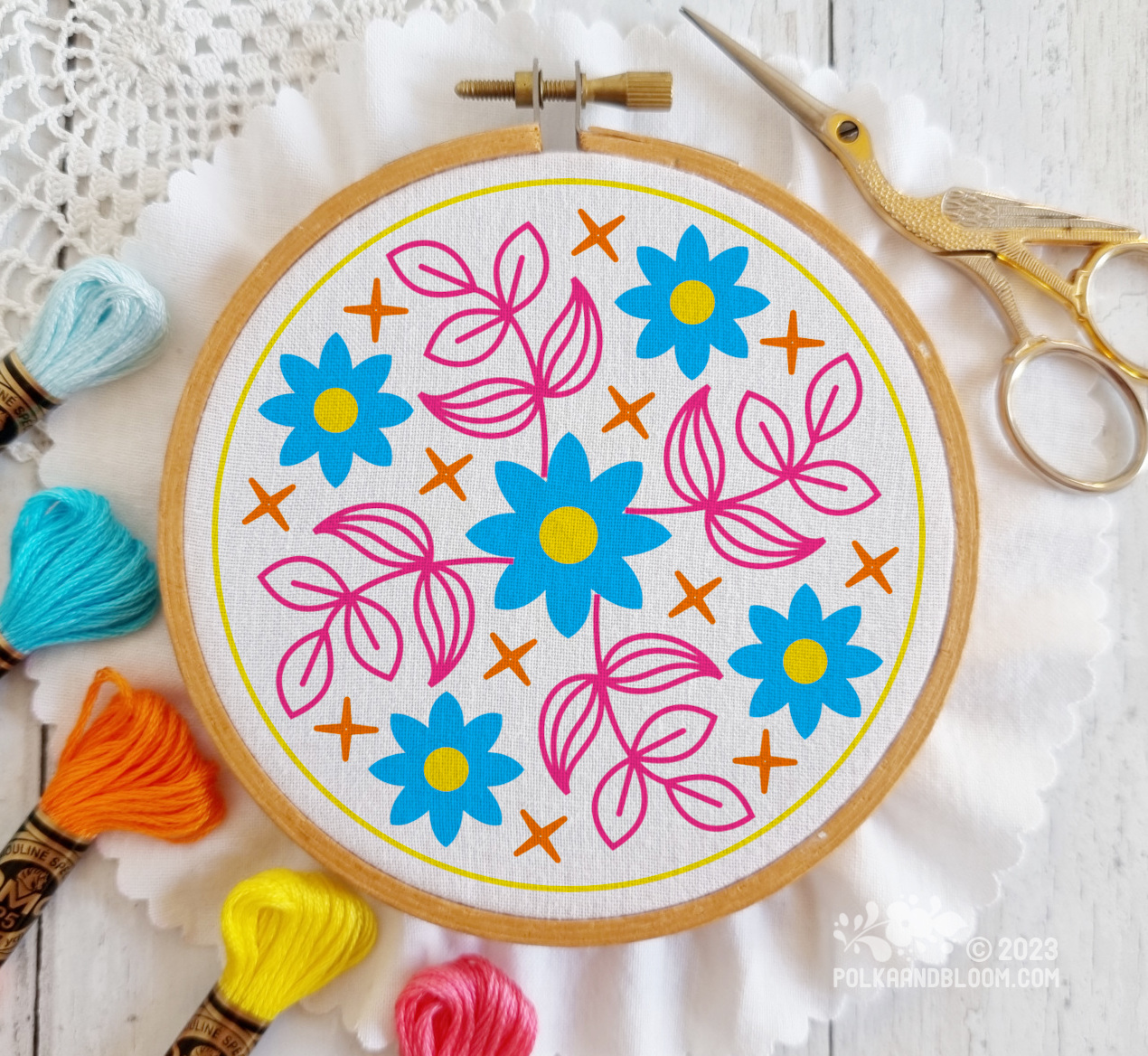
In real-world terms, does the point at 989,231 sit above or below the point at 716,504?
above

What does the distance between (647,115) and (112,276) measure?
1.37 ft

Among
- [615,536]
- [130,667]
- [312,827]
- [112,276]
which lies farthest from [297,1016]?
[112,276]

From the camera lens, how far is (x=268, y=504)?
0.65 metres

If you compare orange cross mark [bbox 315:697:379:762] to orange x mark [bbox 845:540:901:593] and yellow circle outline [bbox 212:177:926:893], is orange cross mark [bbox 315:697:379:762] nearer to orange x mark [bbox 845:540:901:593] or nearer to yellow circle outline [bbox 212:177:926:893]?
yellow circle outline [bbox 212:177:926:893]

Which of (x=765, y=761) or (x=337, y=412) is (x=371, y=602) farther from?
(x=765, y=761)

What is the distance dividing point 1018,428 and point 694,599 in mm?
291

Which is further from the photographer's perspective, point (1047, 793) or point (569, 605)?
point (1047, 793)

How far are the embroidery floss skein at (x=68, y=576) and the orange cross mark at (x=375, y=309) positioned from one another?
0.79ft

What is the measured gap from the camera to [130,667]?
0.72 m

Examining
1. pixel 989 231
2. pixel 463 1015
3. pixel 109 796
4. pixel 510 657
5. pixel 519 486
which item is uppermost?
pixel 989 231

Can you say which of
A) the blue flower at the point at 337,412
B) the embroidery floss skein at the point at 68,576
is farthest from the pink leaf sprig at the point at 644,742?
the embroidery floss skein at the point at 68,576

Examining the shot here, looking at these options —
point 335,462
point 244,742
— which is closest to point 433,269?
point 335,462

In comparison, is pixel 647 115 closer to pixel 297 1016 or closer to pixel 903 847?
pixel 903 847

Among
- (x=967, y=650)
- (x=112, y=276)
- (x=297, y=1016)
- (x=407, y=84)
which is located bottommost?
(x=297, y=1016)
